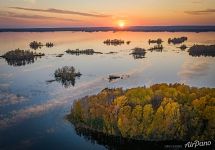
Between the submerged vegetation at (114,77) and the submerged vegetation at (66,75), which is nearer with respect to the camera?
the submerged vegetation at (114,77)

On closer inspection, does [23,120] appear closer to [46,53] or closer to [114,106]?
[114,106]

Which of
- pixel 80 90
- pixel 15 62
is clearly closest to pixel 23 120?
pixel 80 90

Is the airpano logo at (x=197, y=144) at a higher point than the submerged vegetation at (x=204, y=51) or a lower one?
lower

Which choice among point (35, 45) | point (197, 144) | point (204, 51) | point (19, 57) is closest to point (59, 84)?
point (19, 57)

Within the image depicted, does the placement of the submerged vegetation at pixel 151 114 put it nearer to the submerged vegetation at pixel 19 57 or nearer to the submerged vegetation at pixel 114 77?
the submerged vegetation at pixel 114 77

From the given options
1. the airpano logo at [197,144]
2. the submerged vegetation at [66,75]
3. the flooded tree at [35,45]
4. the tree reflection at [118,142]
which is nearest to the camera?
the airpano logo at [197,144]

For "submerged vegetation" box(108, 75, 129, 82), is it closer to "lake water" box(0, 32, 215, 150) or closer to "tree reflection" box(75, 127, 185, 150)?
"lake water" box(0, 32, 215, 150)

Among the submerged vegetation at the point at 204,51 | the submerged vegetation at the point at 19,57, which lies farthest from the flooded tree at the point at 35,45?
the submerged vegetation at the point at 204,51
